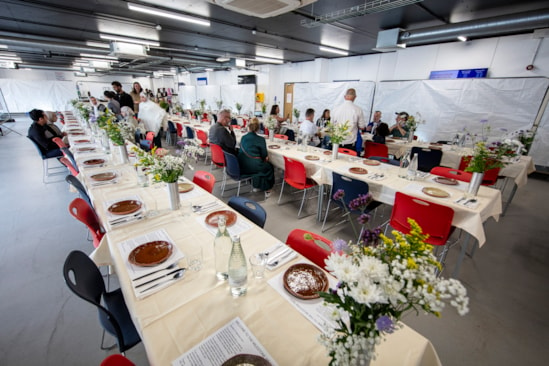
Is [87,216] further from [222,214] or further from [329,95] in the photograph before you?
[329,95]

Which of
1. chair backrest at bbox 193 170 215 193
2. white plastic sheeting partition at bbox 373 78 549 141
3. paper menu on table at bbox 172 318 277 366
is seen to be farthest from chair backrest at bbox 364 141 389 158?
paper menu on table at bbox 172 318 277 366

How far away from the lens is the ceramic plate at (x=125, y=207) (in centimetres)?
176

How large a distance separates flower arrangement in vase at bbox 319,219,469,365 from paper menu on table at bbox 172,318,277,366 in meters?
0.36

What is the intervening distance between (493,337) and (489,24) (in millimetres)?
4884

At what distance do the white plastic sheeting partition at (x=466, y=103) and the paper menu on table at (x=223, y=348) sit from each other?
6.40m

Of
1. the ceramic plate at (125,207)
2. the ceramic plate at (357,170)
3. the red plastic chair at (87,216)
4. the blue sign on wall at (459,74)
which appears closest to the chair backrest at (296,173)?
the ceramic plate at (357,170)

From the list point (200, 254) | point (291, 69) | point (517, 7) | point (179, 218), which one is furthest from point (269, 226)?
point (291, 69)

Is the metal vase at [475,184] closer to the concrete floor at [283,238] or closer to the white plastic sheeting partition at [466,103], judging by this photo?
the concrete floor at [283,238]

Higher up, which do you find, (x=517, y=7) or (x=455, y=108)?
(x=517, y=7)

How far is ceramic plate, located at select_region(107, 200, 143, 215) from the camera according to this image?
1759 mm

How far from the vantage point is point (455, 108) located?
639cm

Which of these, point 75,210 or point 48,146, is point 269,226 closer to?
point 75,210

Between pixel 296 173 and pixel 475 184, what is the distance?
200 centimetres

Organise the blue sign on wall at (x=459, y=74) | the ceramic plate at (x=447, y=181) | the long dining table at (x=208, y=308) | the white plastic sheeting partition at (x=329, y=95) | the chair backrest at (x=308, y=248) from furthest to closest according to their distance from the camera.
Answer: the white plastic sheeting partition at (x=329, y=95) < the blue sign on wall at (x=459, y=74) < the ceramic plate at (x=447, y=181) < the chair backrest at (x=308, y=248) < the long dining table at (x=208, y=308)
